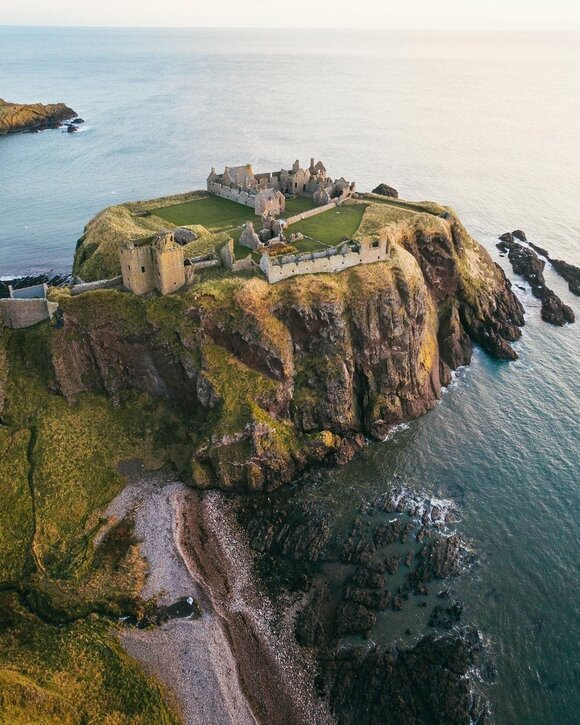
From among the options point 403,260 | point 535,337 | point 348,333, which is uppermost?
point 403,260

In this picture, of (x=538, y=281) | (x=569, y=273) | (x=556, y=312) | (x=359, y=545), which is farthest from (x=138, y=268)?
(x=569, y=273)

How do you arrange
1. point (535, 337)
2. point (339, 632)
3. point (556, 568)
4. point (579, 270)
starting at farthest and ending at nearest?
point (579, 270) < point (535, 337) < point (556, 568) < point (339, 632)

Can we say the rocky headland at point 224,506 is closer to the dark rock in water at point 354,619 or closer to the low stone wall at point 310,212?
the dark rock in water at point 354,619

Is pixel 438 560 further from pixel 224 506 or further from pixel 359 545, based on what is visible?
pixel 224 506

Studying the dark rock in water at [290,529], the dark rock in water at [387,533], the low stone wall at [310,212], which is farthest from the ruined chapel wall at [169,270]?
the dark rock in water at [387,533]

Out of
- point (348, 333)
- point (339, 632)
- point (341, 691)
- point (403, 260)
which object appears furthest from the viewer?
point (403, 260)

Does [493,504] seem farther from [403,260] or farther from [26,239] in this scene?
[26,239]

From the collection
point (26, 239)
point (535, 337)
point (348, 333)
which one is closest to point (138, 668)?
point (348, 333)
